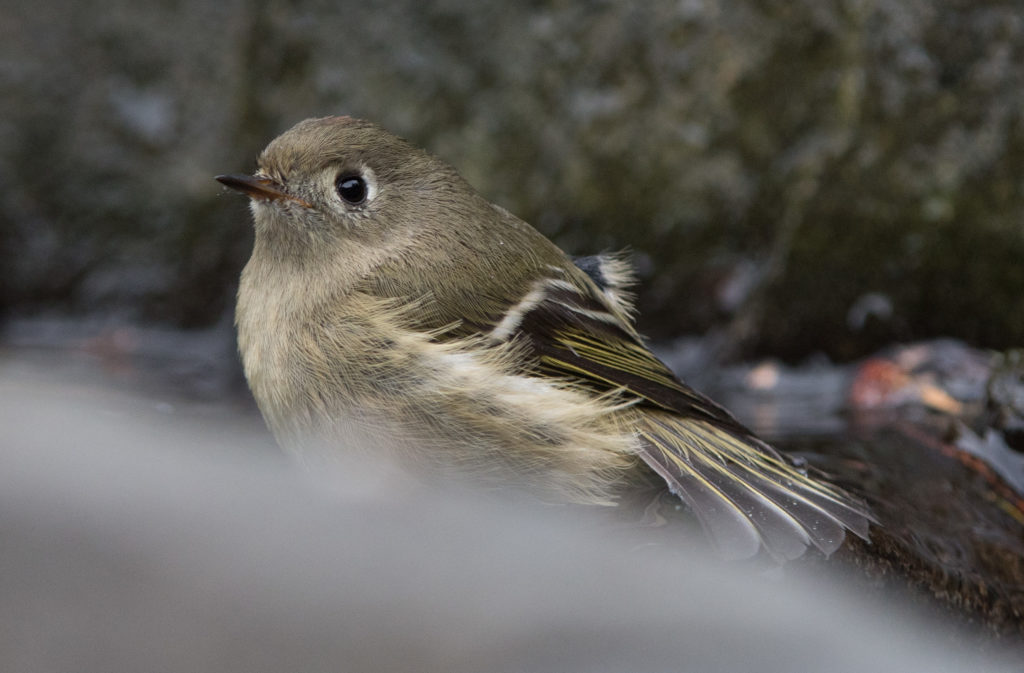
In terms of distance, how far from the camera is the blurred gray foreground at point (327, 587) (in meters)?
1.18

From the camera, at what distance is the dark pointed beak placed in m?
1.97

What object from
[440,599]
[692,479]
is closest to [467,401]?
[692,479]

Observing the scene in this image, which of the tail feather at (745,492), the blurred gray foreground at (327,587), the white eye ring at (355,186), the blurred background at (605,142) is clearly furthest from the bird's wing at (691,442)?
the blurred background at (605,142)

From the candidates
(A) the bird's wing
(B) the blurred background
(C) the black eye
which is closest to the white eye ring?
(C) the black eye

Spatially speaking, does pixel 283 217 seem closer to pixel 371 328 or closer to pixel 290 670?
pixel 371 328

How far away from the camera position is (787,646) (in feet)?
4.72

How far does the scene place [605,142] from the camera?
3.50 m

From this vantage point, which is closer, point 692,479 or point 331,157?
point 692,479

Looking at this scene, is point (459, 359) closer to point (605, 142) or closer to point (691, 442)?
point (691, 442)

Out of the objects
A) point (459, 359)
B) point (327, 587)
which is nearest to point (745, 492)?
point (459, 359)

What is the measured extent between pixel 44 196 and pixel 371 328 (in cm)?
292

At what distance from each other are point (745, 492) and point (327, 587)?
2.83ft

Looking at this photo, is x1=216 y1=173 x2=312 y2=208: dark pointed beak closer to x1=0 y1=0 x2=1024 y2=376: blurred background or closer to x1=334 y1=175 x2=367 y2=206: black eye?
x1=334 y1=175 x2=367 y2=206: black eye

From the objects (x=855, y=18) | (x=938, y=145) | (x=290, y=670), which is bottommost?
(x=290, y=670)
